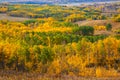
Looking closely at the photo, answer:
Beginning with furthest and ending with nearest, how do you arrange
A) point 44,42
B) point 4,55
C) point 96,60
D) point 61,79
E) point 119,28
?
1. point 119,28
2. point 44,42
3. point 96,60
4. point 4,55
5. point 61,79

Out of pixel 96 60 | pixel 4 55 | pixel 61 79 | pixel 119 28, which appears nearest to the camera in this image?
pixel 61 79

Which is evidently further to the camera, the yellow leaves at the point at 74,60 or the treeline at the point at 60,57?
the yellow leaves at the point at 74,60

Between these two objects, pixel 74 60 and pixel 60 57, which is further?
pixel 60 57

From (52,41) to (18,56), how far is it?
28465 mm

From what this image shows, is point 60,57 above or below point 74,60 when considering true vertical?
above

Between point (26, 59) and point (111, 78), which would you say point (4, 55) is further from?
point (111, 78)

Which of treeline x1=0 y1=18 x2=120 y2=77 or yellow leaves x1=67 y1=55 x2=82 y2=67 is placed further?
yellow leaves x1=67 y1=55 x2=82 y2=67

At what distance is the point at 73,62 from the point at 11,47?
46.5ft

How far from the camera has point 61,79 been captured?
5475 cm

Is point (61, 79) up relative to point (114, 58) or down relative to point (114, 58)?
up

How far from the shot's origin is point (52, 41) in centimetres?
10069

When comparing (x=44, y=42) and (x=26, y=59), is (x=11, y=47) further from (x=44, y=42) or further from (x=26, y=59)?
(x=44, y=42)

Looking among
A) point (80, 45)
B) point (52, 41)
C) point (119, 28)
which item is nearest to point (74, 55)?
point (80, 45)

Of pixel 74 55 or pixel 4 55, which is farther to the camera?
pixel 74 55
